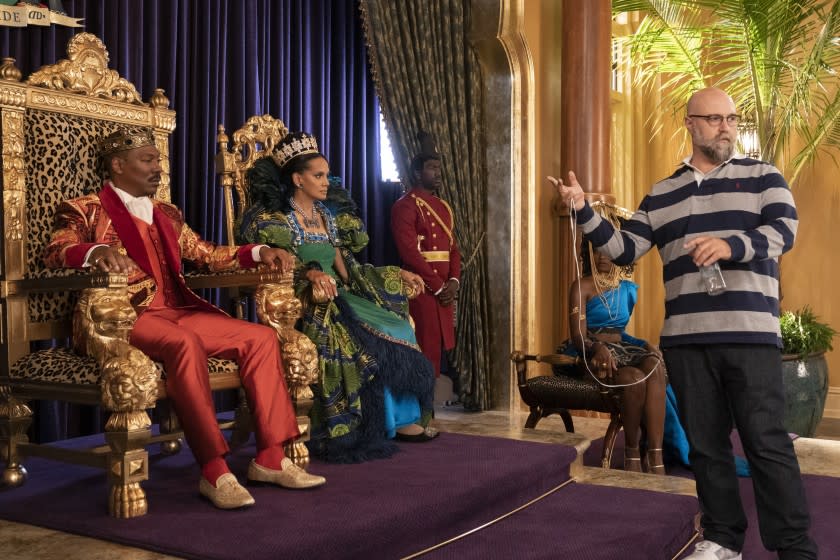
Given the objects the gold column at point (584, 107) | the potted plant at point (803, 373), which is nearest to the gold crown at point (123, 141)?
the gold column at point (584, 107)

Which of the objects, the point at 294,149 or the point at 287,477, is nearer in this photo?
the point at 287,477

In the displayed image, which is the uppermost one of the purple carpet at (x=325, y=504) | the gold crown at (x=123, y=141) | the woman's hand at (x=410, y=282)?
the gold crown at (x=123, y=141)

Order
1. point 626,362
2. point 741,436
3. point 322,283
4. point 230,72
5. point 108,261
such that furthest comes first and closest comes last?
point 230,72 → point 626,362 → point 322,283 → point 108,261 → point 741,436

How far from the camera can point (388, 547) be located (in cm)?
272

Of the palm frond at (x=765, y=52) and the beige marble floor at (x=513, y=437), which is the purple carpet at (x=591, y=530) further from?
the palm frond at (x=765, y=52)

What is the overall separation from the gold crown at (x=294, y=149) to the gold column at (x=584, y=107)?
7.53ft

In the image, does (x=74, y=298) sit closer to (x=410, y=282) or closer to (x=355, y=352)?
(x=355, y=352)

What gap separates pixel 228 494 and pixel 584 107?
155 inches

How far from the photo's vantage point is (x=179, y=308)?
3.42 m

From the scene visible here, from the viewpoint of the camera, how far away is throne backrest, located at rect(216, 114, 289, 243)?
4.18 metres

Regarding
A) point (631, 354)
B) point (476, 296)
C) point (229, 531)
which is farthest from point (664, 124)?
point (229, 531)

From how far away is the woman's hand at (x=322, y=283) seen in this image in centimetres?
366

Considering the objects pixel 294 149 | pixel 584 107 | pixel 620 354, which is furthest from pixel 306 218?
pixel 584 107

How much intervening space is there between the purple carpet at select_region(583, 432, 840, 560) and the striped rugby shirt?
99 cm
